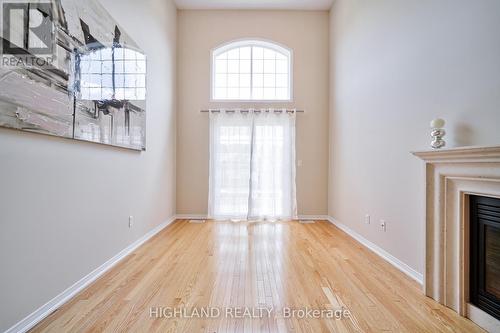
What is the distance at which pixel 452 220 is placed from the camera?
202 cm

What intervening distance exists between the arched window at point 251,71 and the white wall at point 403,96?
1.09 meters

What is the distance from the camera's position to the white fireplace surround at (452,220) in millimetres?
1758

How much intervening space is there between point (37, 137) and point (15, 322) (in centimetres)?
108

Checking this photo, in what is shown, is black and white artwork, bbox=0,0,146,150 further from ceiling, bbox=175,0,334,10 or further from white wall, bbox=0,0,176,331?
ceiling, bbox=175,0,334,10

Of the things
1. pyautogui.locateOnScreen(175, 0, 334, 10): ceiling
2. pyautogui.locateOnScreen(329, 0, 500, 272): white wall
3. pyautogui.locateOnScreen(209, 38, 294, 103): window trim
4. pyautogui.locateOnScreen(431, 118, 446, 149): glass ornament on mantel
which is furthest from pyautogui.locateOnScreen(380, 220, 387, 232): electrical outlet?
pyautogui.locateOnScreen(175, 0, 334, 10): ceiling

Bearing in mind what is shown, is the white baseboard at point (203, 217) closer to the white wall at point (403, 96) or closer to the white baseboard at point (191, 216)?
the white baseboard at point (191, 216)

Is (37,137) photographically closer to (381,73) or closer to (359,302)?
(359,302)

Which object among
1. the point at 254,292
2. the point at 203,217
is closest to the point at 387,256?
the point at 254,292

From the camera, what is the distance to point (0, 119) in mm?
1452

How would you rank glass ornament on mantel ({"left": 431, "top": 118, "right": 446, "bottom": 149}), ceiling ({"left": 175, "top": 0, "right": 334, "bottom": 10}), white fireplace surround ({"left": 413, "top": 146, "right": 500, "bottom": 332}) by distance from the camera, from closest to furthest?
white fireplace surround ({"left": 413, "top": 146, "right": 500, "bottom": 332})
glass ornament on mantel ({"left": 431, "top": 118, "right": 446, "bottom": 149})
ceiling ({"left": 175, "top": 0, "right": 334, "bottom": 10})

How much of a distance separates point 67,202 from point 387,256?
303cm

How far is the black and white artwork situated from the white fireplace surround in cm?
266

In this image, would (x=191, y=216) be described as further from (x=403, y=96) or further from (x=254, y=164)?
(x=403, y=96)

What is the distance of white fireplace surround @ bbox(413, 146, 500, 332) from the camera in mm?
1758
